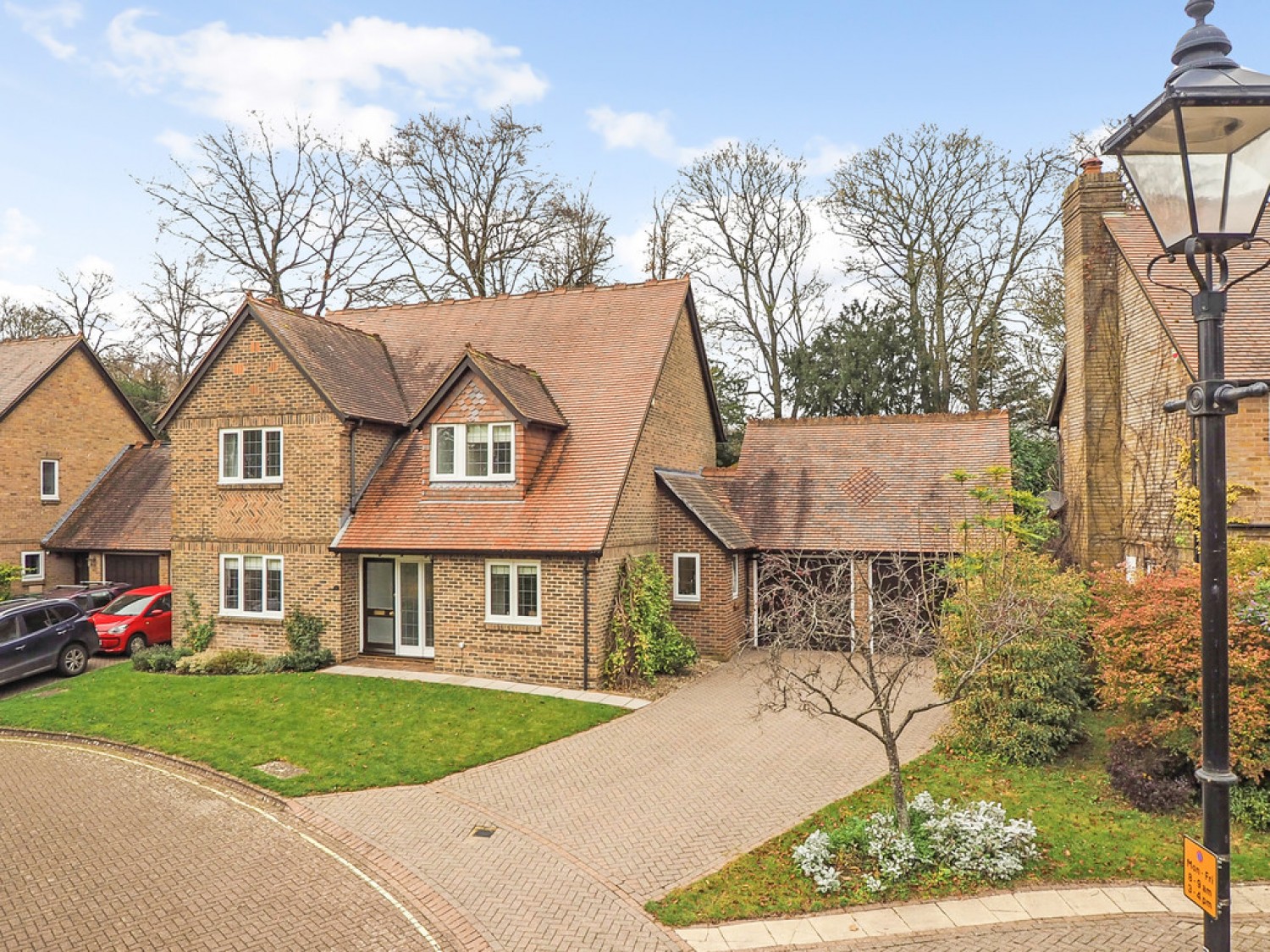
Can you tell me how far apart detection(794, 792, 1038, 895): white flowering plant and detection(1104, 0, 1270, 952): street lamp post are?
4401 mm

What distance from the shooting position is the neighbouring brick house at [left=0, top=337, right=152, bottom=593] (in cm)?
2472

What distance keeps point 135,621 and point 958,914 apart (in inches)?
788

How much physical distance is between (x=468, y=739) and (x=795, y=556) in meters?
10.1

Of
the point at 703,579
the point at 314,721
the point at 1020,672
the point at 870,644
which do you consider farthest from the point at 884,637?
the point at 314,721

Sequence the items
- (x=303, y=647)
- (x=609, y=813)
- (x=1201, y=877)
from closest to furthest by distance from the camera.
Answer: (x=1201, y=877) < (x=609, y=813) < (x=303, y=647)

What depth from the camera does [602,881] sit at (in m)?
8.35

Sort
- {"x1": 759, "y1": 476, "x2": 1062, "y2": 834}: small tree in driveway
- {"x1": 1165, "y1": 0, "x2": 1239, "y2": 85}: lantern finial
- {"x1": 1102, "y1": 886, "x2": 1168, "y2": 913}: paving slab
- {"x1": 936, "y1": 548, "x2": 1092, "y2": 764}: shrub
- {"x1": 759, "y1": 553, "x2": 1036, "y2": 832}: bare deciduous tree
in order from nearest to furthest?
{"x1": 1165, "y1": 0, "x2": 1239, "y2": 85}: lantern finial, {"x1": 1102, "y1": 886, "x2": 1168, "y2": 913}: paving slab, {"x1": 759, "y1": 553, "x2": 1036, "y2": 832}: bare deciduous tree, {"x1": 759, "y1": 476, "x2": 1062, "y2": 834}: small tree in driveway, {"x1": 936, "y1": 548, "x2": 1092, "y2": 764}: shrub

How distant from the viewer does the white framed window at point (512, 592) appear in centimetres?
1644

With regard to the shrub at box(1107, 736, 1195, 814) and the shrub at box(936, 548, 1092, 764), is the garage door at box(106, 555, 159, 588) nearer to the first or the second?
the shrub at box(936, 548, 1092, 764)

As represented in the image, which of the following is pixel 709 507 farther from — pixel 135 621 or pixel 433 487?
pixel 135 621

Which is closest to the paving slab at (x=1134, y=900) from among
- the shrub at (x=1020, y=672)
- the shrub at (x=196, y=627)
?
the shrub at (x=1020, y=672)

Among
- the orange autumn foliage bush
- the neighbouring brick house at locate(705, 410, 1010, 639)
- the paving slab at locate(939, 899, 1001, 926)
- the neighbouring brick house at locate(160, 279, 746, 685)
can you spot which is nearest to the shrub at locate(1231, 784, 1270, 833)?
the orange autumn foliage bush

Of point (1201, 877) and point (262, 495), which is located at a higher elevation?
point (262, 495)

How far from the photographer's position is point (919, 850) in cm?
834
